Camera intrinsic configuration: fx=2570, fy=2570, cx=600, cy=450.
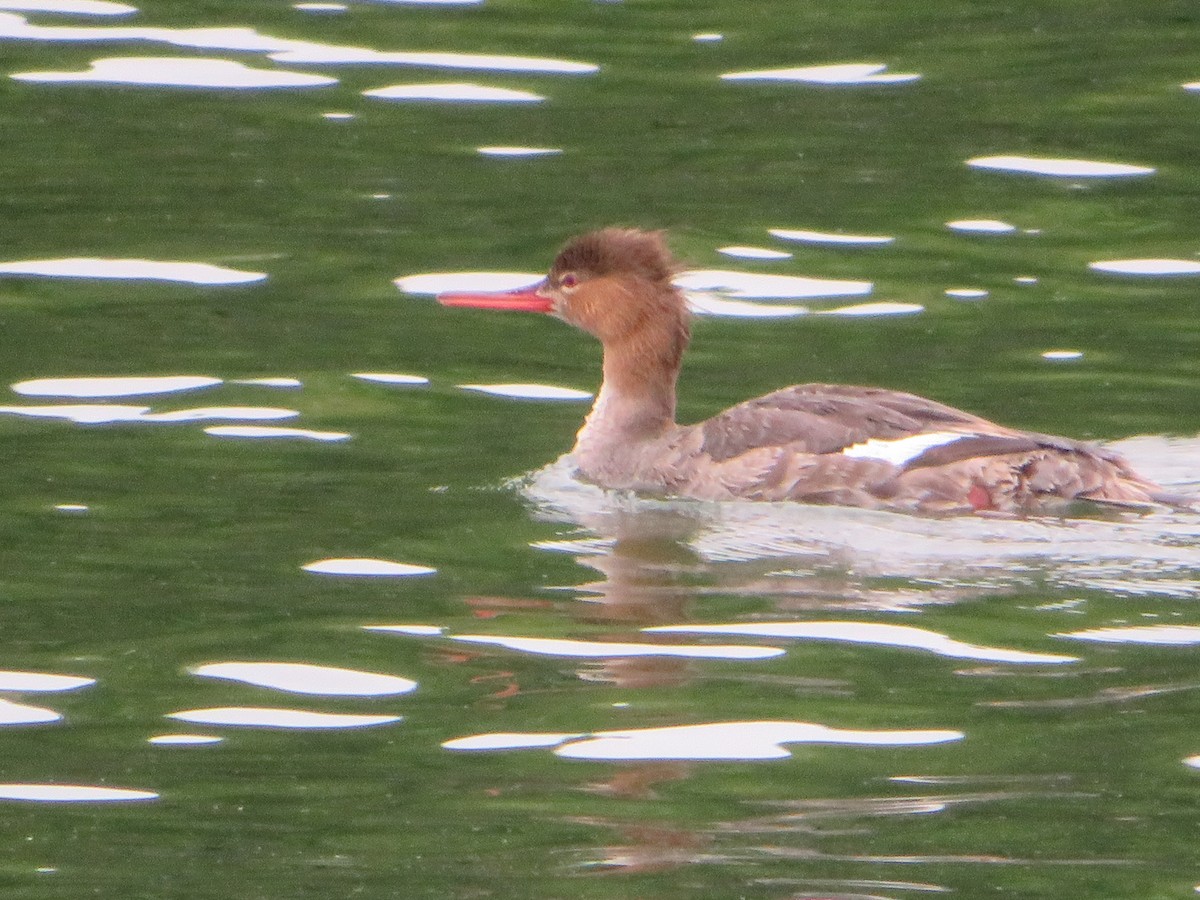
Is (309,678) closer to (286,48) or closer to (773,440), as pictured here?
(773,440)

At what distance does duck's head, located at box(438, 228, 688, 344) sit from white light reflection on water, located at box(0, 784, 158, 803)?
4.20 m

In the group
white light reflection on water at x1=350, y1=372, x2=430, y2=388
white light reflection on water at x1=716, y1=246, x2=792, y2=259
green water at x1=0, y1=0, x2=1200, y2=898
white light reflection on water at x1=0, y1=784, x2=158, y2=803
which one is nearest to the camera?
green water at x1=0, y1=0, x2=1200, y2=898

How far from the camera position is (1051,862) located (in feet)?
18.4

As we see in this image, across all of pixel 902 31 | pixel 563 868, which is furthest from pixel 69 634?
pixel 902 31

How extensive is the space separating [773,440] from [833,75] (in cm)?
563

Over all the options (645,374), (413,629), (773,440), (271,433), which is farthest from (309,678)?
(645,374)

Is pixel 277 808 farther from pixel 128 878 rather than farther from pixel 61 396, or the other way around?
pixel 61 396

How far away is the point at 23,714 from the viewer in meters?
6.65

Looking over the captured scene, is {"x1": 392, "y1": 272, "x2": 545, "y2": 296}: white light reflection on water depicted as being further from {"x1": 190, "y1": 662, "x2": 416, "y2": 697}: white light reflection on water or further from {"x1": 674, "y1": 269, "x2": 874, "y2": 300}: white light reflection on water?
{"x1": 190, "y1": 662, "x2": 416, "y2": 697}: white light reflection on water

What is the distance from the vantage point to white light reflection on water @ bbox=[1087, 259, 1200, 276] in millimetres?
11609

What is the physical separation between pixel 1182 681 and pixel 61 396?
493cm

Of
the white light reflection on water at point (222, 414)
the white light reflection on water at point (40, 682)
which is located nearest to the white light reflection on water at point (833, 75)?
the white light reflection on water at point (222, 414)

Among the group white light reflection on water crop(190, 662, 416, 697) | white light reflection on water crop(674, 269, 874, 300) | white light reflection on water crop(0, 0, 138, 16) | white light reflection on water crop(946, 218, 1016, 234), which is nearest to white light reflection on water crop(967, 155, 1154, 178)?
white light reflection on water crop(946, 218, 1016, 234)

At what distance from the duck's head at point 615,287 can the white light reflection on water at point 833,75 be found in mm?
4278
